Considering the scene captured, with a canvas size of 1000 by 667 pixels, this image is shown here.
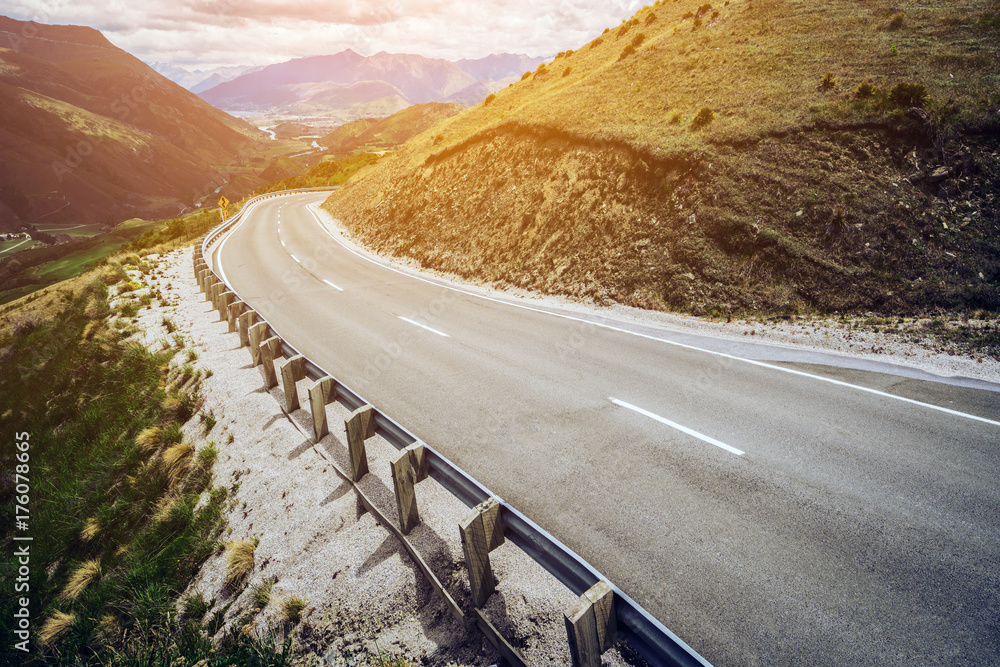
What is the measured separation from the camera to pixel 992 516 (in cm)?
445

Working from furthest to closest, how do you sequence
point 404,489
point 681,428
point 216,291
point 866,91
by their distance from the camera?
1. point 866,91
2. point 216,291
3. point 681,428
4. point 404,489

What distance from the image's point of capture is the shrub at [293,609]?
401 centimetres

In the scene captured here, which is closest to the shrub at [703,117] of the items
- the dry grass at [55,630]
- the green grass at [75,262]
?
the dry grass at [55,630]

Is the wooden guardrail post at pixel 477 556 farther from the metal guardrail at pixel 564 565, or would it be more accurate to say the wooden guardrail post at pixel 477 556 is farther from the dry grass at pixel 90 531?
the dry grass at pixel 90 531

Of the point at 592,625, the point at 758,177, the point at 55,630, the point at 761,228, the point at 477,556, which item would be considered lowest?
the point at 55,630

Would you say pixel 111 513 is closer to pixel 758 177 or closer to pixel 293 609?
pixel 293 609

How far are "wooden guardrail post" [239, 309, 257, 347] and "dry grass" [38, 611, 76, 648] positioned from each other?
18.1 feet

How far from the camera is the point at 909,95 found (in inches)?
563

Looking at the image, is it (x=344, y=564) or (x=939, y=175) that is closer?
(x=344, y=564)

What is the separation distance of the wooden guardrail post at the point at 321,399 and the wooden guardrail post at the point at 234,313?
6.27 metres

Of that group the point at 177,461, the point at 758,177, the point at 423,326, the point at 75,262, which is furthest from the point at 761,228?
the point at 75,262

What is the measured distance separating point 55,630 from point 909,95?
23848 mm

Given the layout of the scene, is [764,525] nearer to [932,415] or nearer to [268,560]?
[932,415]

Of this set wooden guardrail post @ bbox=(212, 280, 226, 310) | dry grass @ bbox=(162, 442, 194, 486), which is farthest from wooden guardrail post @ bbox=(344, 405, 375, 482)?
wooden guardrail post @ bbox=(212, 280, 226, 310)
